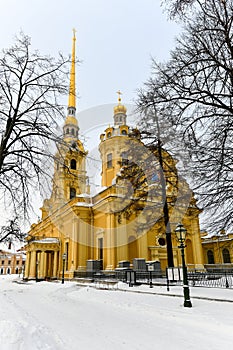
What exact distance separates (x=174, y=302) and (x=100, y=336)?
5.23 meters

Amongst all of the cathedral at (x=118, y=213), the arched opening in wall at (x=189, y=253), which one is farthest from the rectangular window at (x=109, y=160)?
the arched opening in wall at (x=189, y=253)

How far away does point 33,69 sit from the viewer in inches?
414

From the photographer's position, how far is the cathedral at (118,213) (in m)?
18.1

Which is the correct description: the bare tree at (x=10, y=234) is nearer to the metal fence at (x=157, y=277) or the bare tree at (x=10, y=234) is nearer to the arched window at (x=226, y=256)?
the metal fence at (x=157, y=277)

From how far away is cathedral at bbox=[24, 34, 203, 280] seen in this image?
18.1 meters

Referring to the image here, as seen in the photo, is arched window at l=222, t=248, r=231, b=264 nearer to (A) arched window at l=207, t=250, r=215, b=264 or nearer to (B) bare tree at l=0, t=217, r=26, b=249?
(A) arched window at l=207, t=250, r=215, b=264

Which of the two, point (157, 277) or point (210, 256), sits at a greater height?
point (210, 256)

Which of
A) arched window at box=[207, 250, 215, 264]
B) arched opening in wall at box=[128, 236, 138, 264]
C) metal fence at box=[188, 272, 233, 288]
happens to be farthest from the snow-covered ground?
arched window at box=[207, 250, 215, 264]

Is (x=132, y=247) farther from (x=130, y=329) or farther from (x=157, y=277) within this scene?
(x=130, y=329)

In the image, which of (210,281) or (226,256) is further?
(226,256)

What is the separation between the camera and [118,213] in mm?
22359

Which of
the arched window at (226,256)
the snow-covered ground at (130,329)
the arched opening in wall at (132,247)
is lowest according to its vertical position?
the snow-covered ground at (130,329)

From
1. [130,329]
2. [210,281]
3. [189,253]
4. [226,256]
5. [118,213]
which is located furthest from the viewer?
[226,256]

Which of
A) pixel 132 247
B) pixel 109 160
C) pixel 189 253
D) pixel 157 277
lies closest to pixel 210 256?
pixel 189 253
